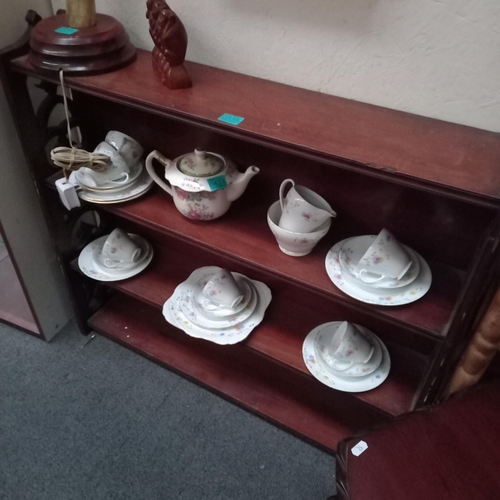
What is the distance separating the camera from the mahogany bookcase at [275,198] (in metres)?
0.80

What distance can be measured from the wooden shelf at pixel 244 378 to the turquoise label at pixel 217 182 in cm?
66

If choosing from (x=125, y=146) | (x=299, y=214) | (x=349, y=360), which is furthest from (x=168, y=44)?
(x=349, y=360)

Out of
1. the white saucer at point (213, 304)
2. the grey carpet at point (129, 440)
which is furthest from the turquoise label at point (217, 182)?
the grey carpet at point (129, 440)

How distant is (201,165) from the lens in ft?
3.40

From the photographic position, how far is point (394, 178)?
0.75 meters

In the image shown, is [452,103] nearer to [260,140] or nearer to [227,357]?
[260,140]

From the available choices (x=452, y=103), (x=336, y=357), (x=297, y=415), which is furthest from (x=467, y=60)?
(x=297, y=415)

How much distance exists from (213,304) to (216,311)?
23 mm

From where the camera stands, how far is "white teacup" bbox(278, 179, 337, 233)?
939mm

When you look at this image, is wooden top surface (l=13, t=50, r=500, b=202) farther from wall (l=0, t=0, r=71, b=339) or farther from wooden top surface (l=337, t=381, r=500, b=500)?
wooden top surface (l=337, t=381, r=500, b=500)

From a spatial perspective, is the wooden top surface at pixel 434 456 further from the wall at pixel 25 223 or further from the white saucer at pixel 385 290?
the wall at pixel 25 223

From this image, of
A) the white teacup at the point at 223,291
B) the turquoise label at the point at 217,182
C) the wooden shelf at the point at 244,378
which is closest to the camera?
the turquoise label at the point at 217,182

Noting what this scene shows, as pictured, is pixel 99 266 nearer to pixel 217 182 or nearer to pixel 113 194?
pixel 113 194

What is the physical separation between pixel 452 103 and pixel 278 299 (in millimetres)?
692
